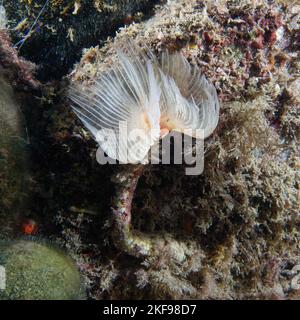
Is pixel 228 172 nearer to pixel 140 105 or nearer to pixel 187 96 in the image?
pixel 187 96

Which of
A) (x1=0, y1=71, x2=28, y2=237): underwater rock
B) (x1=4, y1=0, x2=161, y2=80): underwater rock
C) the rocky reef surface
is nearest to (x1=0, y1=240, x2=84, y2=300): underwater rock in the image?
the rocky reef surface

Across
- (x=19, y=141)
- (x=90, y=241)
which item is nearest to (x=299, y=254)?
(x=90, y=241)

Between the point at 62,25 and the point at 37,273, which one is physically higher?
the point at 62,25

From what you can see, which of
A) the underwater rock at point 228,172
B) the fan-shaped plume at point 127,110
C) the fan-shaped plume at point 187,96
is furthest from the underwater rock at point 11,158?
the fan-shaped plume at point 187,96

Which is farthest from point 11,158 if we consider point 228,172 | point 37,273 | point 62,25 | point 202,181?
point 228,172

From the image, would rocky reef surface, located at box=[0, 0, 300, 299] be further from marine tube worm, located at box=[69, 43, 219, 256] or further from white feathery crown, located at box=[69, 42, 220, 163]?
white feathery crown, located at box=[69, 42, 220, 163]

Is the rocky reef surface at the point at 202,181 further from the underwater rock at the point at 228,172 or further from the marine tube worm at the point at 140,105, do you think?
the marine tube worm at the point at 140,105
